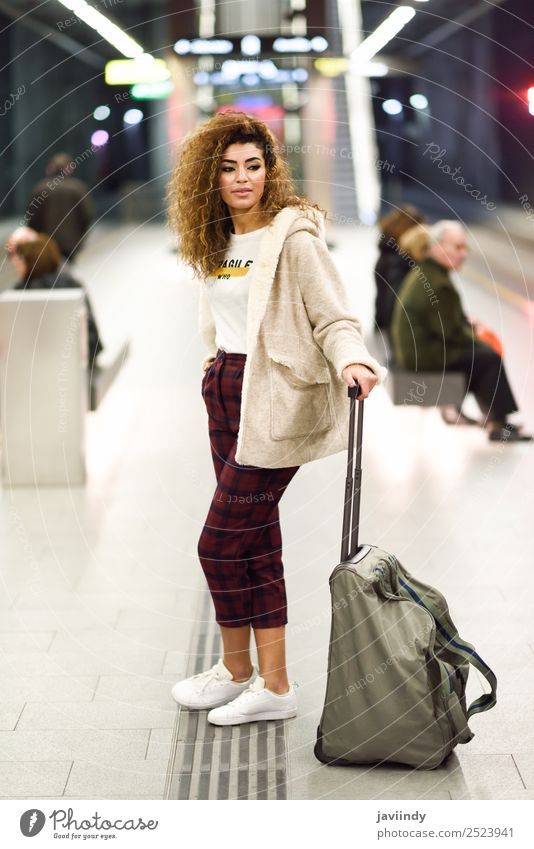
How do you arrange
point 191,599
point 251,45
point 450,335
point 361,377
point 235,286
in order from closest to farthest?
point 361,377, point 235,286, point 191,599, point 450,335, point 251,45

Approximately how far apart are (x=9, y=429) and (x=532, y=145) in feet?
56.5

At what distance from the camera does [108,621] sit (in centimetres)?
405

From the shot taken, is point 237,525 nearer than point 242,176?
No

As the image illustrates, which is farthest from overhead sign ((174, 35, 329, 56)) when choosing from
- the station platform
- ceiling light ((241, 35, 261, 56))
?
the station platform

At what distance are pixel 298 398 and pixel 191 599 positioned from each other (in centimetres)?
158

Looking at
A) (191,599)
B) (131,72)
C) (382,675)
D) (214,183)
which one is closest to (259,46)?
(131,72)

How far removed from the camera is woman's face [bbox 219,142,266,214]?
289 centimetres

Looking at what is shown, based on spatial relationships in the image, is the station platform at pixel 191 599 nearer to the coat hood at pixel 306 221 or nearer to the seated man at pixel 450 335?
the seated man at pixel 450 335

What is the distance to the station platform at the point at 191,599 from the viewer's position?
291 centimetres

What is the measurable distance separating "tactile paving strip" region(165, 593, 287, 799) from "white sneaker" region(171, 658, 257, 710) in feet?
0.10

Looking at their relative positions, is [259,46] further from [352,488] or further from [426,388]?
[352,488]

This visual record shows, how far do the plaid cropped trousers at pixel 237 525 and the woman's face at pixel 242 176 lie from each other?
1.32ft

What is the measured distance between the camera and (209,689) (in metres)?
3.30

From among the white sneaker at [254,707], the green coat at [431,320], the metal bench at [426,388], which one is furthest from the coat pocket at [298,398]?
the metal bench at [426,388]
